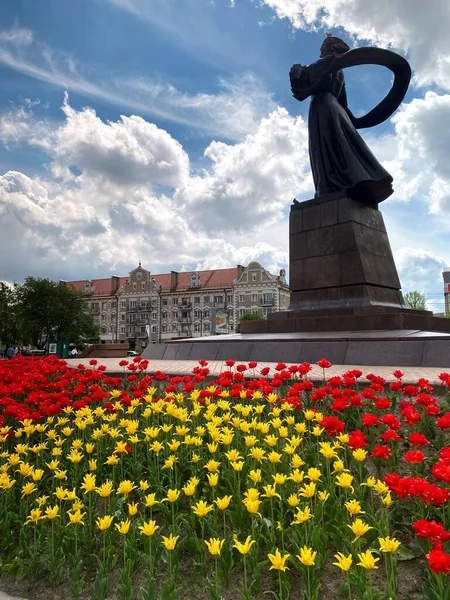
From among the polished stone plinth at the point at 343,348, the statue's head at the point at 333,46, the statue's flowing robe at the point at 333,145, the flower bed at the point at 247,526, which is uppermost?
the statue's head at the point at 333,46

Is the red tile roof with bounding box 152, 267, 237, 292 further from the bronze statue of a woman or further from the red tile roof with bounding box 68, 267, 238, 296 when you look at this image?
the bronze statue of a woman

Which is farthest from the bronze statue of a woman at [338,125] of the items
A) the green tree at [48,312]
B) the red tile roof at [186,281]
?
the red tile roof at [186,281]

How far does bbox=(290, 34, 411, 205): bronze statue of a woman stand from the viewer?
15547 mm

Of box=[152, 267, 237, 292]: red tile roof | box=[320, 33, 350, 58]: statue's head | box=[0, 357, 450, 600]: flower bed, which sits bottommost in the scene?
box=[0, 357, 450, 600]: flower bed

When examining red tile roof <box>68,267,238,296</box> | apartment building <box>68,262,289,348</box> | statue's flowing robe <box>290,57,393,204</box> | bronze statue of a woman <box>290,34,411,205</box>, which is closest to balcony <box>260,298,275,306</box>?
apartment building <box>68,262,289,348</box>

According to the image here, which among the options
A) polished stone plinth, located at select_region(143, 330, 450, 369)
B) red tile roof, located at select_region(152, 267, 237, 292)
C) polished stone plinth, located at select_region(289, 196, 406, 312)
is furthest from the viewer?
red tile roof, located at select_region(152, 267, 237, 292)

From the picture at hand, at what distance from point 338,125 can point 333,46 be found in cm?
299

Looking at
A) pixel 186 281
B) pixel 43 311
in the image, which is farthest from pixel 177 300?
pixel 43 311

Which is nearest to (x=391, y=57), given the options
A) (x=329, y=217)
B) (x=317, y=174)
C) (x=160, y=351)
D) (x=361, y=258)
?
(x=317, y=174)

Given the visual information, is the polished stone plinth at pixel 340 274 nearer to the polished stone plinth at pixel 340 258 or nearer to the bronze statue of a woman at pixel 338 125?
the polished stone plinth at pixel 340 258

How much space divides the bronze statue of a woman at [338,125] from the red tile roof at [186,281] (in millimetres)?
73645

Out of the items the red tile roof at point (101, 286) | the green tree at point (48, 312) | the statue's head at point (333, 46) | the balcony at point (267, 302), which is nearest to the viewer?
the statue's head at point (333, 46)

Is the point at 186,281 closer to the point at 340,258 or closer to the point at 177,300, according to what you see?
the point at 177,300

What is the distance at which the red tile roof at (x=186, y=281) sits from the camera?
9250 cm
